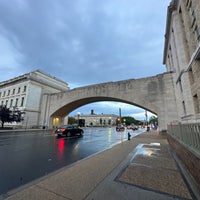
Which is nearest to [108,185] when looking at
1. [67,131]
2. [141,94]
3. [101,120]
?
[67,131]

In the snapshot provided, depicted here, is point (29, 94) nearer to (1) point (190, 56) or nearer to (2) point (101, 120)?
(1) point (190, 56)

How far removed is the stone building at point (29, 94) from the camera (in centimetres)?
3375

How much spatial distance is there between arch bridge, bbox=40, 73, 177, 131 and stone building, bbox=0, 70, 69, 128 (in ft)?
22.6

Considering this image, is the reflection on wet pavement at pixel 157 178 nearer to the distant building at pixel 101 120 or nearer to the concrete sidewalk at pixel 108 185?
the concrete sidewalk at pixel 108 185

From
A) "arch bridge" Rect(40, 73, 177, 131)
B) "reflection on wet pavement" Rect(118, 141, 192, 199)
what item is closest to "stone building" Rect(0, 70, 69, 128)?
"arch bridge" Rect(40, 73, 177, 131)

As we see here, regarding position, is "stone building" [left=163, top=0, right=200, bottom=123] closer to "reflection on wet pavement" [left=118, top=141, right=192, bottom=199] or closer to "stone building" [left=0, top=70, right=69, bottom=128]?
"reflection on wet pavement" [left=118, top=141, right=192, bottom=199]

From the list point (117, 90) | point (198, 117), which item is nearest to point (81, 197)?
point (198, 117)

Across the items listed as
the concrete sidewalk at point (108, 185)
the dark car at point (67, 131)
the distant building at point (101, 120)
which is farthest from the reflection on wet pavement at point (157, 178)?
the distant building at point (101, 120)

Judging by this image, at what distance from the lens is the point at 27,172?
4.54 meters

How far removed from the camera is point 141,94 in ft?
71.4

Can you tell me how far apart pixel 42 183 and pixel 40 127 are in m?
35.1

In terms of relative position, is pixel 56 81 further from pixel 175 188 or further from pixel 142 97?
pixel 175 188

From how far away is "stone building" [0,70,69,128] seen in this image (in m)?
33.8

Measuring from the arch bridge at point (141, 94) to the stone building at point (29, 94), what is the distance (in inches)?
271
